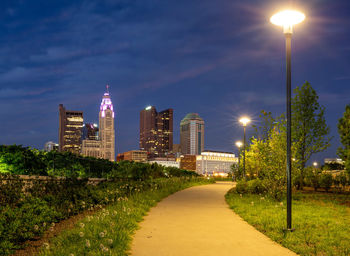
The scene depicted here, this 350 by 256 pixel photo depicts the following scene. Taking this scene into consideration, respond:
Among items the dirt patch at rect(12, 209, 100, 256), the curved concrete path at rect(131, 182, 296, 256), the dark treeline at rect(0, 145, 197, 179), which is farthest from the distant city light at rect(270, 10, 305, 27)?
the dark treeline at rect(0, 145, 197, 179)

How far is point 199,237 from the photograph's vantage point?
7.55 metres

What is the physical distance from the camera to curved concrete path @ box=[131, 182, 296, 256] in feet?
21.0

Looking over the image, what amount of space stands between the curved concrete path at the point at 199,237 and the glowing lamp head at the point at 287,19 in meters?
5.36

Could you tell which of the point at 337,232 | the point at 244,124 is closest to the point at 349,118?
the point at 244,124

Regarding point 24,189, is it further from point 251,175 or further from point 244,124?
point 251,175

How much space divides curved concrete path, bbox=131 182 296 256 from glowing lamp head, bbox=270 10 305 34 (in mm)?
5356

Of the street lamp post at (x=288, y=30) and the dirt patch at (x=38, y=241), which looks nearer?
the dirt patch at (x=38, y=241)

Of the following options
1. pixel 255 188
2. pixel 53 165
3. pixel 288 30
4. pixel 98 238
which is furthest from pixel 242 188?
pixel 98 238

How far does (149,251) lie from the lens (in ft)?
20.8

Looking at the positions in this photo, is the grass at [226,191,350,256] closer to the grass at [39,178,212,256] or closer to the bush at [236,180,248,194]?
the grass at [39,178,212,256]

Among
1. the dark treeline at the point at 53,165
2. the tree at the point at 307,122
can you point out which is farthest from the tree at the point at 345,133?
the dark treeline at the point at 53,165

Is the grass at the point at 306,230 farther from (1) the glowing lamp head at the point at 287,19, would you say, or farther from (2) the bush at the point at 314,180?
(2) the bush at the point at 314,180

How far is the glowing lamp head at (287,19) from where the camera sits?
863 cm

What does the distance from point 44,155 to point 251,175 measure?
24.8m
